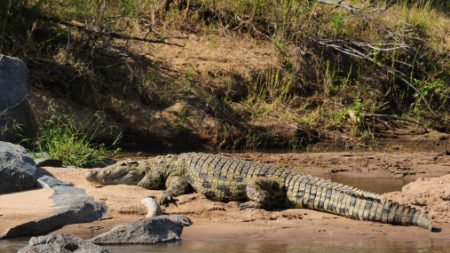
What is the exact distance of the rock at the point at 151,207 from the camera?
6959 mm

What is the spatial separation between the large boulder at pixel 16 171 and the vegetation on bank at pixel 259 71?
350cm

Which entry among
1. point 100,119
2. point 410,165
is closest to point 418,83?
point 410,165

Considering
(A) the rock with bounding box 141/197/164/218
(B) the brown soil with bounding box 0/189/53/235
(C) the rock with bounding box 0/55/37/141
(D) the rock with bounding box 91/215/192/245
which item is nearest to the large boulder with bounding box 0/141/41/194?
(B) the brown soil with bounding box 0/189/53/235

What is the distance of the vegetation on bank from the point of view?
37.2ft

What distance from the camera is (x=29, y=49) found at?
36.5ft

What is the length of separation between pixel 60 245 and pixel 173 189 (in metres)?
2.28

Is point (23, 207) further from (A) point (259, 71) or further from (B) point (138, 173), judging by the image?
(A) point (259, 71)

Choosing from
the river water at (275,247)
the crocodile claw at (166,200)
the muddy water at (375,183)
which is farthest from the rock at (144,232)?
the muddy water at (375,183)

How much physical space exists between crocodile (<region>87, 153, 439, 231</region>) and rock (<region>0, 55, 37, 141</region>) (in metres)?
1.89

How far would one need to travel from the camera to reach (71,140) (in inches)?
371

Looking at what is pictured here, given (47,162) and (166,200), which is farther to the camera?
(47,162)

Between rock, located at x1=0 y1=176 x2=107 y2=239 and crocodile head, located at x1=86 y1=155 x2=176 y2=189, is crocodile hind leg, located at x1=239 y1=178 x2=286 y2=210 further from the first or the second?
rock, located at x1=0 y1=176 x2=107 y2=239

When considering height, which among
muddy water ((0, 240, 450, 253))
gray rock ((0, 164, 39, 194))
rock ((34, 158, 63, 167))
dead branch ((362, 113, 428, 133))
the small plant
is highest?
muddy water ((0, 240, 450, 253))

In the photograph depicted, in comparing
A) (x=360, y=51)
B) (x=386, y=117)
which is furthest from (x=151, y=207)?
(x=360, y=51)
